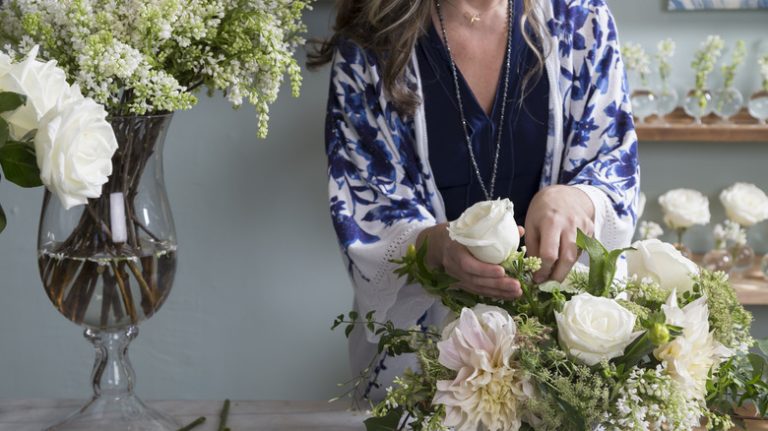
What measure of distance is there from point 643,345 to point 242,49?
567 mm

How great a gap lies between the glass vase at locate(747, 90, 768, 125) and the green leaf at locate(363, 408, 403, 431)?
4.61ft

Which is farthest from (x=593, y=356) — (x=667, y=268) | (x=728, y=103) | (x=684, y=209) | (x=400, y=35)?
(x=728, y=103)

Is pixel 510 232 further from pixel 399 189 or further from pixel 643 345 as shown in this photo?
pixel 399 189

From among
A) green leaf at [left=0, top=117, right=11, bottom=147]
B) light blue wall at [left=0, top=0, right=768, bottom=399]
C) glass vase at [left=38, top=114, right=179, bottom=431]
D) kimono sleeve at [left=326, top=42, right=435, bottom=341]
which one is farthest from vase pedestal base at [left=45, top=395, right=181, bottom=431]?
light blue wall at [left=0, top=0, right=768, bottom=399]

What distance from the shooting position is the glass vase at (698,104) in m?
2.04

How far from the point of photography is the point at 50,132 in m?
0.85

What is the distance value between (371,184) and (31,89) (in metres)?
0.64

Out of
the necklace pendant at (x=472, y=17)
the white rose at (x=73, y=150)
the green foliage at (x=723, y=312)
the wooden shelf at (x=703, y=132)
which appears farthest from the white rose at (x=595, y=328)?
the wooden shelf at (x=703, y=132)

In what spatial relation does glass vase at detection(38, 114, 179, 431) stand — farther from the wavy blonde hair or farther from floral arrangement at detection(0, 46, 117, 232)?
the wavy blonde hair

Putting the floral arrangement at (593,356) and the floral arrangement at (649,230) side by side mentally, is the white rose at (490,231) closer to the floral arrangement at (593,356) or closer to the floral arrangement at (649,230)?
the floral arrangement at (593,356)

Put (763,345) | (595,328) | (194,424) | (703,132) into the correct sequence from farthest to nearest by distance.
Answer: (703,132) → (194,424) → (763,345) → (595,328)

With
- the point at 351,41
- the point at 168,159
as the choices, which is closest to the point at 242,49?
the point at 351,41

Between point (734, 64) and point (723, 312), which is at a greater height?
point (734, 64)

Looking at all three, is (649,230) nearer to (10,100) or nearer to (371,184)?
(371,184)
